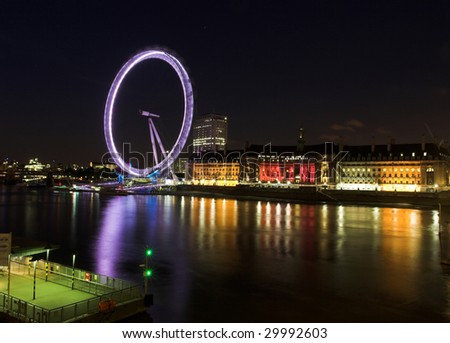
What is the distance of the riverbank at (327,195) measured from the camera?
5250 centimetres

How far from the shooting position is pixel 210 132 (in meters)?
165

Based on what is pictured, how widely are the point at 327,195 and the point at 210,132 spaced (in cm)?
10541

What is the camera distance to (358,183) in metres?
80.8

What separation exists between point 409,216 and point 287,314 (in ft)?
103

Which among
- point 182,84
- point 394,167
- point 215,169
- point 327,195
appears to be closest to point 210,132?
point 215,169

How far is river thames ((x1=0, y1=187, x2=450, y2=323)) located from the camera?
13102 millimetres

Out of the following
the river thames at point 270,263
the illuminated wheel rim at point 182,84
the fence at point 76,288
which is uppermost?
the illuminated wheel rim at point 182,84

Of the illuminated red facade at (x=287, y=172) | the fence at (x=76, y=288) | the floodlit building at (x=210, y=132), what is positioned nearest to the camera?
the fence at (x=76, y=288)

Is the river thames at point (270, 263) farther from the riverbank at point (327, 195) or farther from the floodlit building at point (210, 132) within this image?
the floodlit building at point (210, 132)

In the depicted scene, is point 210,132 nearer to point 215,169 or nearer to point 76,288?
point 215,169

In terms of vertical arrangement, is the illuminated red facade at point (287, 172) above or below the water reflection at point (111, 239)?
above

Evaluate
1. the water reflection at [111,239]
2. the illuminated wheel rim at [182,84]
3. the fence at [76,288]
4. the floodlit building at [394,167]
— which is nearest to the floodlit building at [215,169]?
the floodlit building at [394,167]

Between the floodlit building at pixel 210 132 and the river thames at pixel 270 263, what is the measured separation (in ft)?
413
